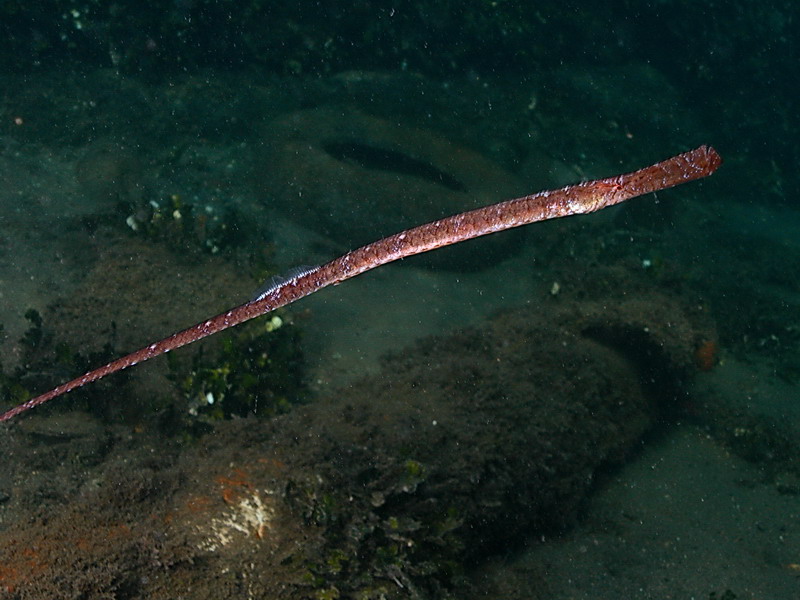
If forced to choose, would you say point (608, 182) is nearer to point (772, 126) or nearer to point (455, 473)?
point (455, 473)

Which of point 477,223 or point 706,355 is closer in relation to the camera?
point 477,223

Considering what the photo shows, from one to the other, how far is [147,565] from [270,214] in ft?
32.0

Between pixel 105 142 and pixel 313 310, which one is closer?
pixel 313 310

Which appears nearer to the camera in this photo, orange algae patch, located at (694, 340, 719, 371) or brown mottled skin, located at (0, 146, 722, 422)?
brown mottled skin, located at (0, 146, 722, 422)

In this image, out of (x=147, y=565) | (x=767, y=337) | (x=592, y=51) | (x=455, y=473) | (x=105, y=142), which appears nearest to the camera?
(x=147, y=565)

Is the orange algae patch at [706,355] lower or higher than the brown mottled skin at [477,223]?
lower

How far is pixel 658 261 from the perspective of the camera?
11.0 metres

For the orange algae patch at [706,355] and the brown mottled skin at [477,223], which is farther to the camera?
the orange algae patch at [706,355]

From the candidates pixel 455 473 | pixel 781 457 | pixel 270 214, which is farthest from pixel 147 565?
pixel 270 214

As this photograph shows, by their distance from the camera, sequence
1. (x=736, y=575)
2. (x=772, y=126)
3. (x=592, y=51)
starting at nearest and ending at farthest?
(x=736, y=575)
(x=592, y=51)
(x=772, y=126)

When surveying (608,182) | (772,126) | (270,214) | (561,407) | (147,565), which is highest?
(608,182)

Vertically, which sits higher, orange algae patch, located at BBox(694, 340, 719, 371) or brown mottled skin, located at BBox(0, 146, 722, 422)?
brown mottled skin, located at BBox(0, 146, 722, 422)

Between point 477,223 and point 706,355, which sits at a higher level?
point 477,223

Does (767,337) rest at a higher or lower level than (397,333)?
lower
